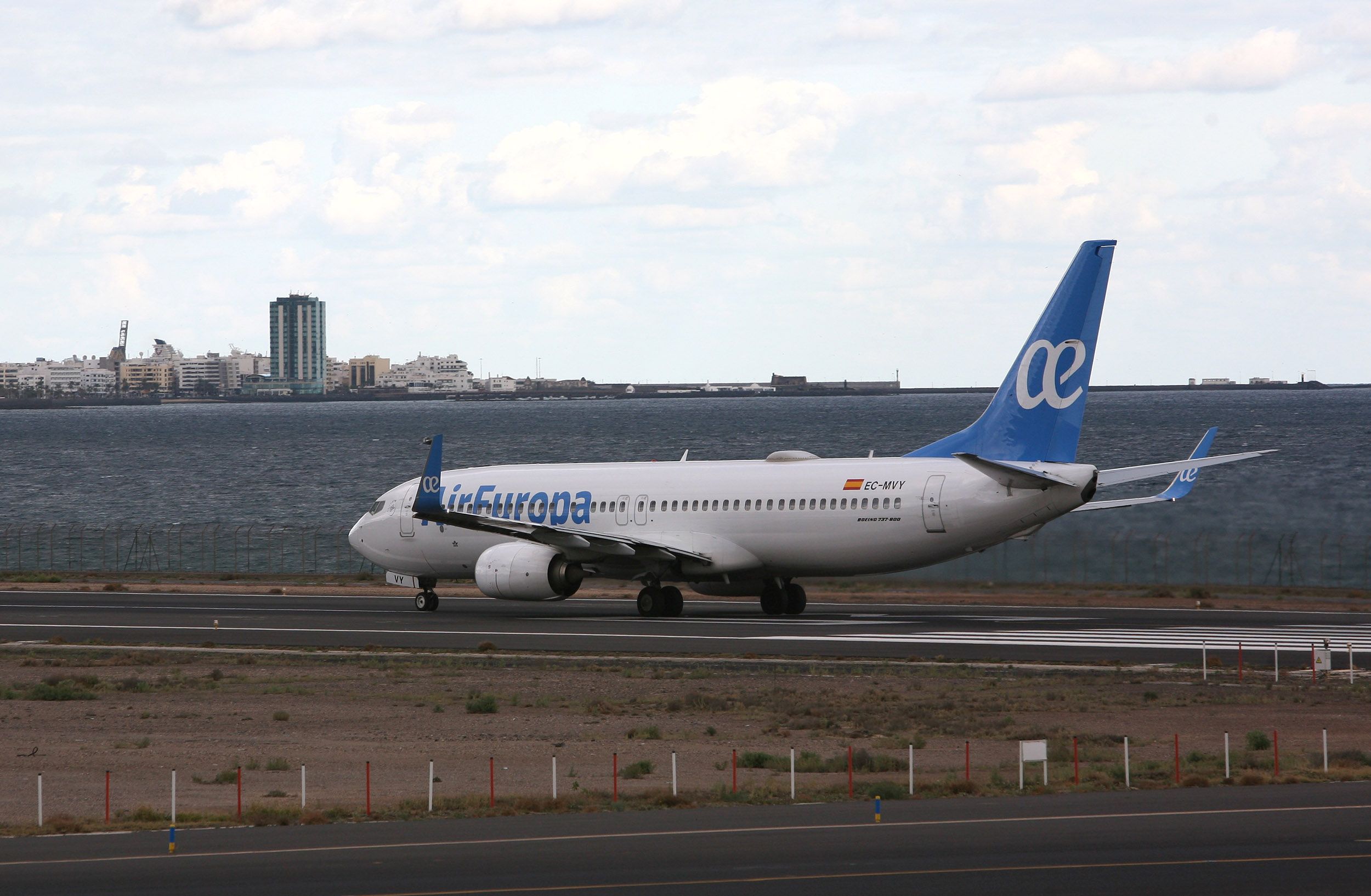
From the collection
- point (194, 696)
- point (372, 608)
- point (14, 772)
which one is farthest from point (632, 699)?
point (372, 608)

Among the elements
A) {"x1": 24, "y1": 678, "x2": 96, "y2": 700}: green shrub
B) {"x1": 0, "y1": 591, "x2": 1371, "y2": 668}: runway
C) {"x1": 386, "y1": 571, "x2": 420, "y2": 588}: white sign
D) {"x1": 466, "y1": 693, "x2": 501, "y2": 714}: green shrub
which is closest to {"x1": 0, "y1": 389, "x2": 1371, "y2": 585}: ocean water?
{"x1": 0, "y1": 591, "x2": 1371, "y2": 668}: runway

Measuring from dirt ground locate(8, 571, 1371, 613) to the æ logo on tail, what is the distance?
10145mm

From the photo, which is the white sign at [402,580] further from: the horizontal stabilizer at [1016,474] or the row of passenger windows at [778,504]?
the horizontal stabilizer at [1016,474]

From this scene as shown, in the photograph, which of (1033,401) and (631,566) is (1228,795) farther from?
(631,566)

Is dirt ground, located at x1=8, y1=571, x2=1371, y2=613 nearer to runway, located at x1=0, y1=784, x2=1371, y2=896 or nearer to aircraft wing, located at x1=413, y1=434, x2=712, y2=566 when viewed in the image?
aircraft wing, located at x1=413, y1=434, x2=712, y2=566

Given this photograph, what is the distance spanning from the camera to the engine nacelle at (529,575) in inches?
1791

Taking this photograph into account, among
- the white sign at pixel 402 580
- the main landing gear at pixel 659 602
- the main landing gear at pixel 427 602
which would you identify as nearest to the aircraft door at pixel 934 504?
the main landing gear at pixel 659 602

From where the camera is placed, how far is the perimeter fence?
196 ft

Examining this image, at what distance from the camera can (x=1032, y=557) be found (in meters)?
60.1

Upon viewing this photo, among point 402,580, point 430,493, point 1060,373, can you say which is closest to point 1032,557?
point 1060,373

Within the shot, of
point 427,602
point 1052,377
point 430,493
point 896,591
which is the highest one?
point 1052,377

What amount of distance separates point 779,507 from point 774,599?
3.63 m

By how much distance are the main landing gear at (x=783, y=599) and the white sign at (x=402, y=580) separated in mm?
11464

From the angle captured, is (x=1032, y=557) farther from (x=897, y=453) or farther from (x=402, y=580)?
(x=897, y=453)
